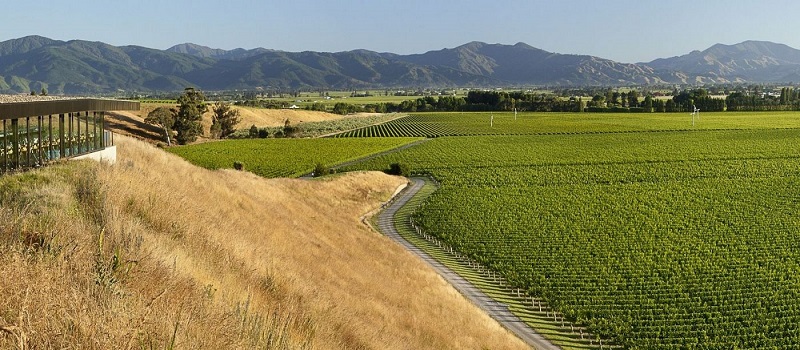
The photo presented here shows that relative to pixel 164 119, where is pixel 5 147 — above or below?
above

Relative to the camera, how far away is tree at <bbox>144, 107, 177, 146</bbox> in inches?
3845

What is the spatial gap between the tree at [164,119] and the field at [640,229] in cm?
3973

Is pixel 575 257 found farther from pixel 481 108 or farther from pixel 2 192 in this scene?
pixel 481 108

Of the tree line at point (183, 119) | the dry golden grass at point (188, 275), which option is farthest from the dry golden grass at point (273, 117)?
the dry golden grass at point (188, 275)

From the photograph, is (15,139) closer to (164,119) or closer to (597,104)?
(164,119)

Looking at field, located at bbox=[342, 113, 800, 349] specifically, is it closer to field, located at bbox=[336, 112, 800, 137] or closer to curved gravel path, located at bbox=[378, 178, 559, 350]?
curved gravel path, located at bbox=[378, 178, 559, 350]

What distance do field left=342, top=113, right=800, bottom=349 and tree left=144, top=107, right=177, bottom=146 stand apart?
39732 mm

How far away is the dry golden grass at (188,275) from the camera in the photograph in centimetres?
735

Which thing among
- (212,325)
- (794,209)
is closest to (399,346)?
(212,325)

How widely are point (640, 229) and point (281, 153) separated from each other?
5063 cm

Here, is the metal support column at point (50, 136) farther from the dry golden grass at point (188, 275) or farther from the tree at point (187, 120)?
the tree at point (187, 120)

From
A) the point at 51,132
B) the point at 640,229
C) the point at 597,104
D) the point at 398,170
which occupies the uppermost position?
the point at 597,104

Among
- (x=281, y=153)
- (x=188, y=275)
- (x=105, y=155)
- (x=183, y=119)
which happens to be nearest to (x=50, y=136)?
(x=105, y=155)

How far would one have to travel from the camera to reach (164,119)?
98250 millimetres
